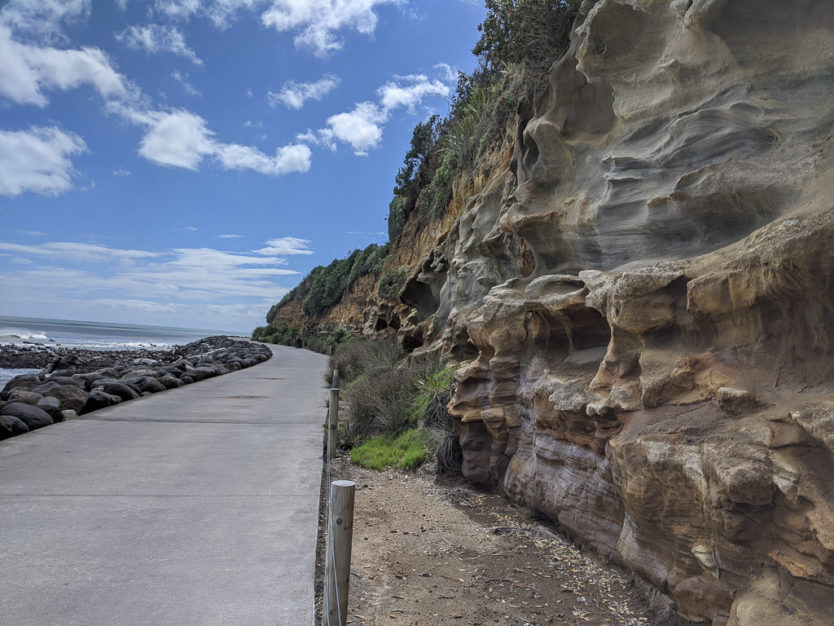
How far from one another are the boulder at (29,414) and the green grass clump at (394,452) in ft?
16.3

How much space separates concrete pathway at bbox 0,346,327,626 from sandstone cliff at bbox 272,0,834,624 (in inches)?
102

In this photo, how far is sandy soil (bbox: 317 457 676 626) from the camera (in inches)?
174

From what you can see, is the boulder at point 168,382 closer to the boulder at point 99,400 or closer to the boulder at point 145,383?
the boulder at point 145,383

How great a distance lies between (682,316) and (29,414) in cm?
962

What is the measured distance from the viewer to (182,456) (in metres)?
7.87

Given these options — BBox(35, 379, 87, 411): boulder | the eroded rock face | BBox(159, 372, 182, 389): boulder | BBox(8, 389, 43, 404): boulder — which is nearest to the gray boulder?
BBox(159, 372, 182, 389): boulder

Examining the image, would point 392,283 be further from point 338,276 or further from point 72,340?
point 72,340

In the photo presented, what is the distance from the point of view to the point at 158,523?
17.6ft

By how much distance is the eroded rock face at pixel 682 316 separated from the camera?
3.53 metres

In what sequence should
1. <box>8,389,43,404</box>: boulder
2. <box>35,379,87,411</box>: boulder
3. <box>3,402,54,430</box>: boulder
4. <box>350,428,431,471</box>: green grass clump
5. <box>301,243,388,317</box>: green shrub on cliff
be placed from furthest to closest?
<box>301,243,388,317</box>: green shrub on cliff → <box>35,379,87,411</box>: boulder → <box>8,389,43,404</box>: boulder → <box>3,402,54,430</box>: boulder → <box>350,428,431,471</box>: green grass clump

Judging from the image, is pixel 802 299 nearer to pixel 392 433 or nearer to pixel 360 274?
pixel 392 433

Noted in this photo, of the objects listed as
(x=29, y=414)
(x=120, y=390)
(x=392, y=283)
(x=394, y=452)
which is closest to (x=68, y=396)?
(x=29, y=414)

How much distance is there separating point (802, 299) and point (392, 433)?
7.40m

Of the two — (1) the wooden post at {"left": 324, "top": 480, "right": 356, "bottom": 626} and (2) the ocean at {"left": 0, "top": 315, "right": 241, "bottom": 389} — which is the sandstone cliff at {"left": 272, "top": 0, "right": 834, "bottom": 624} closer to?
(1) the wooden post at {"left": 324, "top": 480, "right": 356, "bottom": 626}
